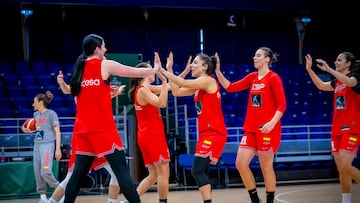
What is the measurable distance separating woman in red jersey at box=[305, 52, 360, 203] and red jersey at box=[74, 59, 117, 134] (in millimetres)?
2848

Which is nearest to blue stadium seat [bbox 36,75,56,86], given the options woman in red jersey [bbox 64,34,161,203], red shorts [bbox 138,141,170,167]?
red shorts [bbox 138,141,170,167]

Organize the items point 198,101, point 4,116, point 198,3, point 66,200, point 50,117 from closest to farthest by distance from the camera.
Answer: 1. point 66,200
2. point 198,101
3. point 50,117
4. point 4,116
5. point 198,3

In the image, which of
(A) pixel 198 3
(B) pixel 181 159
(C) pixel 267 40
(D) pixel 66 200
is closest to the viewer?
(D) pixel 66 200

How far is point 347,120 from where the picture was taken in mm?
6855

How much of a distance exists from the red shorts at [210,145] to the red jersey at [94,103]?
1.57 m

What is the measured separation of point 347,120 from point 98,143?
11.0ft

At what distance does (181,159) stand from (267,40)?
947 cm

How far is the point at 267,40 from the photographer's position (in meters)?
20.6

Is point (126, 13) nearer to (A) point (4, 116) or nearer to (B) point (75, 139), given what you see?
(A) point (4, 116)

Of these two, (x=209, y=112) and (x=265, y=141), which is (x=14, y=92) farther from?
(x=265, y=141)

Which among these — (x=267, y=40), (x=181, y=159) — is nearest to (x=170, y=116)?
(x=181, y=159)

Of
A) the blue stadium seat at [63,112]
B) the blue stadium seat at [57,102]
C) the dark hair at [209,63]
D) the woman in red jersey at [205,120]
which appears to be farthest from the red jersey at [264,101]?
the blue stadium seat at [57,102]

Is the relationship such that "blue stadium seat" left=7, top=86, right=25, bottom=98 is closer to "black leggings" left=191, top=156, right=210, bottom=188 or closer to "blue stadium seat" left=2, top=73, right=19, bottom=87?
"blue stadium seat" left=2, top=73, right=19, bottom=87

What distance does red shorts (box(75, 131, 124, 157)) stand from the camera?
5.07 meters
